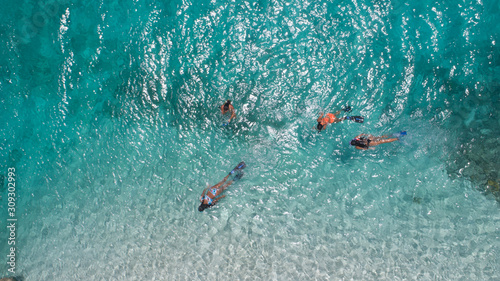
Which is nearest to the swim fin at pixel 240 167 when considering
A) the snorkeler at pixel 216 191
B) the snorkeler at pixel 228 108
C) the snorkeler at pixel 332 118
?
the snorkeler at pixel 216 191

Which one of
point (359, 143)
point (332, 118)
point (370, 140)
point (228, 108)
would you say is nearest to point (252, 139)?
point (228, 108)

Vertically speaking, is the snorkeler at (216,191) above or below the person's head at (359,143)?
above

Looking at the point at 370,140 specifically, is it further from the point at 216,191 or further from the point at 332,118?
the point at 216,191

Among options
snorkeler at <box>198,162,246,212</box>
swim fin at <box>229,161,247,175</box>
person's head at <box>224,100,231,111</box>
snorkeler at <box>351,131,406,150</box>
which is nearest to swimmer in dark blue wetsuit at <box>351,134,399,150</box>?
snorkeler at <box>351,131,406,150</box>

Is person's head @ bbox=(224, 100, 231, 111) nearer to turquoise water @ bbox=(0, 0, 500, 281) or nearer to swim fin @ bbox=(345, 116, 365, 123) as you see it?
turquoise water @ bbox=(0, 0, 500, 281)

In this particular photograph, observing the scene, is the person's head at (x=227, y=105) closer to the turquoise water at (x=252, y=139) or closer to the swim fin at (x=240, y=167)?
the turquoise water at (x=252, y=139)

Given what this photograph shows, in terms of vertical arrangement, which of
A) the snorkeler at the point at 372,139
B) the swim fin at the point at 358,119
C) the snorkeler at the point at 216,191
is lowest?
the snorkeler at the point at 372,139
